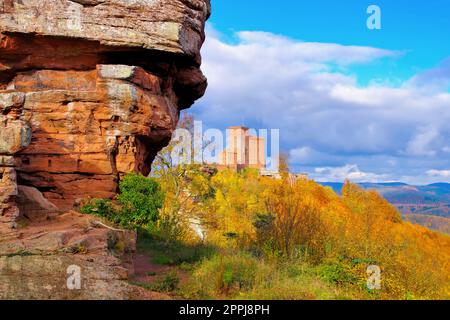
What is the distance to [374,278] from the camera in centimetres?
965

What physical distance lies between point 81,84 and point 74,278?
25.4 ft

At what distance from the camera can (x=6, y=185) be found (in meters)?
8.66

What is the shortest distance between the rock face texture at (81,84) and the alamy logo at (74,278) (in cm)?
553

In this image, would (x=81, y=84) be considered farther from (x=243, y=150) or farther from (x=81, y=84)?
(x=243, y=150)

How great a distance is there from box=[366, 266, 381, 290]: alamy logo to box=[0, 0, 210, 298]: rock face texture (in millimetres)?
6940

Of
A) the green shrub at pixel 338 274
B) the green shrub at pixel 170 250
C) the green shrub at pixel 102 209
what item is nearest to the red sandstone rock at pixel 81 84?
the green shrub at pixel 102 209

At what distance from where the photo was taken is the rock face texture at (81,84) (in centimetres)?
1270

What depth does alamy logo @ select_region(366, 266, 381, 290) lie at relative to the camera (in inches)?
366

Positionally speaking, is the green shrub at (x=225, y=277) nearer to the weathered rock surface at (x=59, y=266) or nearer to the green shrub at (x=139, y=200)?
the weathered rock surface at (x=59, y=266)

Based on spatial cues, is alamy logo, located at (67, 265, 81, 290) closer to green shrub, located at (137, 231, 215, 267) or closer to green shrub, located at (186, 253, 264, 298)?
green shrub, located at (186, 253, 264, 298)

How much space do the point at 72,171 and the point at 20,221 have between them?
389cm

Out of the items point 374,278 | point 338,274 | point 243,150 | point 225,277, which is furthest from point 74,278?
point 243,150
